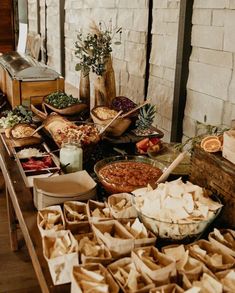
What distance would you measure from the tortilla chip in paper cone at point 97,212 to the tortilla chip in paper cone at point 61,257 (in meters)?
0.13

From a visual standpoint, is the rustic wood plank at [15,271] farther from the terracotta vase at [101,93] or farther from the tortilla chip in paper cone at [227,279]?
the tortilla chip in paper cone at [227,279]

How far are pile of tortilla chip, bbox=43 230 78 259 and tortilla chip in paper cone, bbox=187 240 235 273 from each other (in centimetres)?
41

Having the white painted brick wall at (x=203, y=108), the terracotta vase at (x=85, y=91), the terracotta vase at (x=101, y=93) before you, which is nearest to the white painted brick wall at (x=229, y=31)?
the white painted brick wall at (x=203, y=108)

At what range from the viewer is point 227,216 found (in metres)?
1.62

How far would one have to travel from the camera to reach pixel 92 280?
48.1 inches

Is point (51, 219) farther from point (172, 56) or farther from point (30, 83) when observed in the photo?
point (30, 83)

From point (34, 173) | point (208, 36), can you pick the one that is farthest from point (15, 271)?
point (208, 36)

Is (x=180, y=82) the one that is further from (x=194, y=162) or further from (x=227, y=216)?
(x=227, y=216)

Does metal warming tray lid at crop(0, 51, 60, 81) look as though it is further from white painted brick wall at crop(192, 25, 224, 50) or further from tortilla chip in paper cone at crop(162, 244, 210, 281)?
tortilla chip in paper cone at crop(162, 244, 210, 281)

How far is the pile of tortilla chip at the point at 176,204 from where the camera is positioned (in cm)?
149

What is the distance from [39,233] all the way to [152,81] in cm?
210

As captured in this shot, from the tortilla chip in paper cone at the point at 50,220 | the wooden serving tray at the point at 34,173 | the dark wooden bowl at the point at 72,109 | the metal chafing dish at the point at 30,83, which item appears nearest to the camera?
the tortilla chip in paper cone at the point at 50,220

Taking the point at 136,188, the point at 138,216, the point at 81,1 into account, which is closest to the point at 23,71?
the point at 81,1

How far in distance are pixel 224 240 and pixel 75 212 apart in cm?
59
